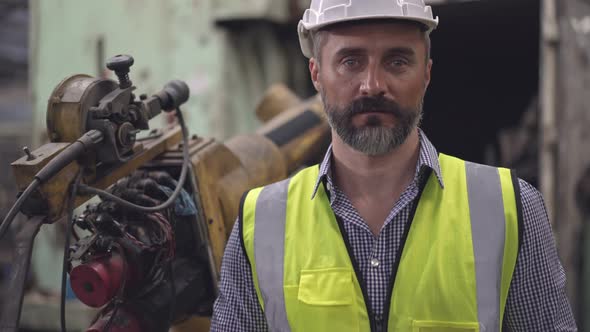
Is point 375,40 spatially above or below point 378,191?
above

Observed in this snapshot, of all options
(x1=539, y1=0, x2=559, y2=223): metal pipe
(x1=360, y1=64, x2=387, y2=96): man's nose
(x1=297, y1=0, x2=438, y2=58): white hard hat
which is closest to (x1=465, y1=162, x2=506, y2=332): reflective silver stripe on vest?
(x1=360, y1=64, x2=387, y2=96): man's nose

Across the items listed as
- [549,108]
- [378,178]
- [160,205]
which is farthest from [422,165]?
[549,108]

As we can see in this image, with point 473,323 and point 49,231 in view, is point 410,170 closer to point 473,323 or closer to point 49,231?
point 473,323

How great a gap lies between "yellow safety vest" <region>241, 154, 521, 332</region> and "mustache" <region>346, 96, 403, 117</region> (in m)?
0.20

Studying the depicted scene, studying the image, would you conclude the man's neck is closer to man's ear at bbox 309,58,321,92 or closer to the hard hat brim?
man's ear at bbox 309,58,321,92

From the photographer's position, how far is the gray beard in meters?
1.71

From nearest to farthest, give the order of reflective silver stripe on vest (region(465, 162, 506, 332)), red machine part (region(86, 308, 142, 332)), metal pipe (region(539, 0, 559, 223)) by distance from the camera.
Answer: reflective silver stripe on vest (region(465, 162, 506, 332)) → red machine part (region(86, 308, 142, 332)) → metal pipe (region(539, 0, 559, 223))

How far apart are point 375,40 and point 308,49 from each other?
14.3 inches

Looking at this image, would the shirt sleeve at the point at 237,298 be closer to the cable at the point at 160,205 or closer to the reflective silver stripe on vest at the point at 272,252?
the reflective silver stripe on vest at the point at 272,252

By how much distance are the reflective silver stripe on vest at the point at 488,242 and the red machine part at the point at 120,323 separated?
964mm

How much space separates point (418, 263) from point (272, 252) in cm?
37

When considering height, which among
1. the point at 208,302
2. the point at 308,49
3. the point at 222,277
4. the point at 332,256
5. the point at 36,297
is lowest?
the point at 36,297

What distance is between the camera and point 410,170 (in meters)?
1.78

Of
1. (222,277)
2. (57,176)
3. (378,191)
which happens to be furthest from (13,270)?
(378,191)
